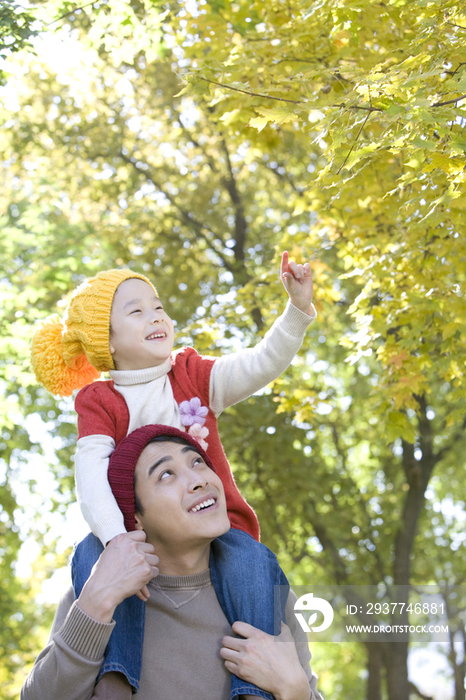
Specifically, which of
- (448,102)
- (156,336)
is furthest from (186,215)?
(156,336)

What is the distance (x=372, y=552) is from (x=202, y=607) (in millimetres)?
7830

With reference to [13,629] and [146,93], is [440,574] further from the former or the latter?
[146,93]

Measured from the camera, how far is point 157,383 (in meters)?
2.41

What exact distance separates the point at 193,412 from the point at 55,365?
0.66m

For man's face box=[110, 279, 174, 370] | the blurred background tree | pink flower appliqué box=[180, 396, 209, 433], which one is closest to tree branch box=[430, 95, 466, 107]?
the blurred background tree

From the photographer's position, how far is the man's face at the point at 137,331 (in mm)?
A: 2385

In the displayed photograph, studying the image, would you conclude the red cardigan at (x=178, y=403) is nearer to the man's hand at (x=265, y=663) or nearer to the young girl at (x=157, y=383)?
the young girl at (x=157, y=383)

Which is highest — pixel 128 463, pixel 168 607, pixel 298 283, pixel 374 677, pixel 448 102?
pixel 448 102

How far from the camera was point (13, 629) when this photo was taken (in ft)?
34.3

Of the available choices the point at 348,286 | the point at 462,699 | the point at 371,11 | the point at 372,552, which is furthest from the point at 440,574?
the point at 371,11

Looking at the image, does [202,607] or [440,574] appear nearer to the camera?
[202,607]

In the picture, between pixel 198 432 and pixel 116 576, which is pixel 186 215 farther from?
pixel 116 576
